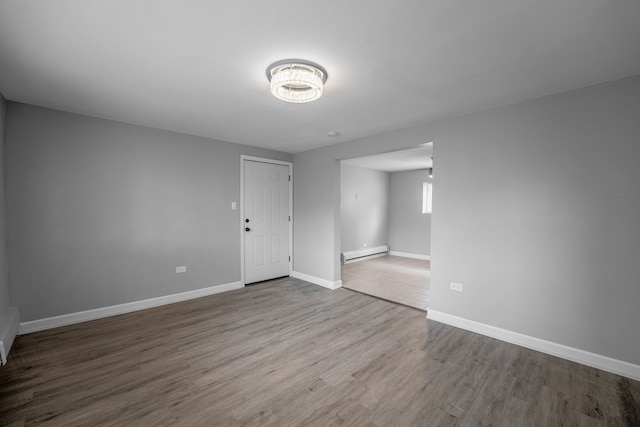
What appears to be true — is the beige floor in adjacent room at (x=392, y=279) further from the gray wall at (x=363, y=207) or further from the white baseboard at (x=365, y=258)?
the gray wall at (x=363, y=207)

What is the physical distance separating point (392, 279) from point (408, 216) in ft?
9.62

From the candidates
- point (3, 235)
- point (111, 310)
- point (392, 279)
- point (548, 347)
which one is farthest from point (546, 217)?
point (3, 235)

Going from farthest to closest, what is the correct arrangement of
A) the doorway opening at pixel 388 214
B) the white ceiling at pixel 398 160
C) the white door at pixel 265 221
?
the doorway opening at pixel 388 214
the white ceiling at pixel 398 160
the white door at pixel 265 221

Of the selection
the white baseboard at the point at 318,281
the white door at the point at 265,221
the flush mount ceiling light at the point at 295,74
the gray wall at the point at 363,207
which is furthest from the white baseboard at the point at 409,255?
the flush mount ceiling light at the point at 295,74

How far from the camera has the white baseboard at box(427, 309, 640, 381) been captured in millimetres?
2207

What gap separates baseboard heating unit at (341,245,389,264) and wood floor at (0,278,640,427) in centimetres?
341

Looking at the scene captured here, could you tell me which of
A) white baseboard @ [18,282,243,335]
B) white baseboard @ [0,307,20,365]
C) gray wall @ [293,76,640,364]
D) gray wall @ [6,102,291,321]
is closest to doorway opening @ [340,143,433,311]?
gray wall @ [293,76,640,364]

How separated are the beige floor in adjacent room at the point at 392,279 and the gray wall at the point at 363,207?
0.66 meters

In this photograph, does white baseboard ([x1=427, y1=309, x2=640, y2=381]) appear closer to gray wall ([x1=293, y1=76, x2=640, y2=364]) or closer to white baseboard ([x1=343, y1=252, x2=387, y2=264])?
gray wall ([x1=293, y1=76, x2=640, y2=364])

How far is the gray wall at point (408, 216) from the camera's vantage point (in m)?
7.17

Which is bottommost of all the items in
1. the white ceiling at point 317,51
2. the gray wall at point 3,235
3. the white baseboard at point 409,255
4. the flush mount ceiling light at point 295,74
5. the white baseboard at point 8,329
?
the white baseboard at point 409,255

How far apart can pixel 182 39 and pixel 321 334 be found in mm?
2895

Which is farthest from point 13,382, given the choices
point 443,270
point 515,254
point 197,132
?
point 515,254

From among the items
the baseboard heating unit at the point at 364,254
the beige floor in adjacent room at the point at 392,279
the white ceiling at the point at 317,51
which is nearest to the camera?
the white ceiling at the point at 317,51
